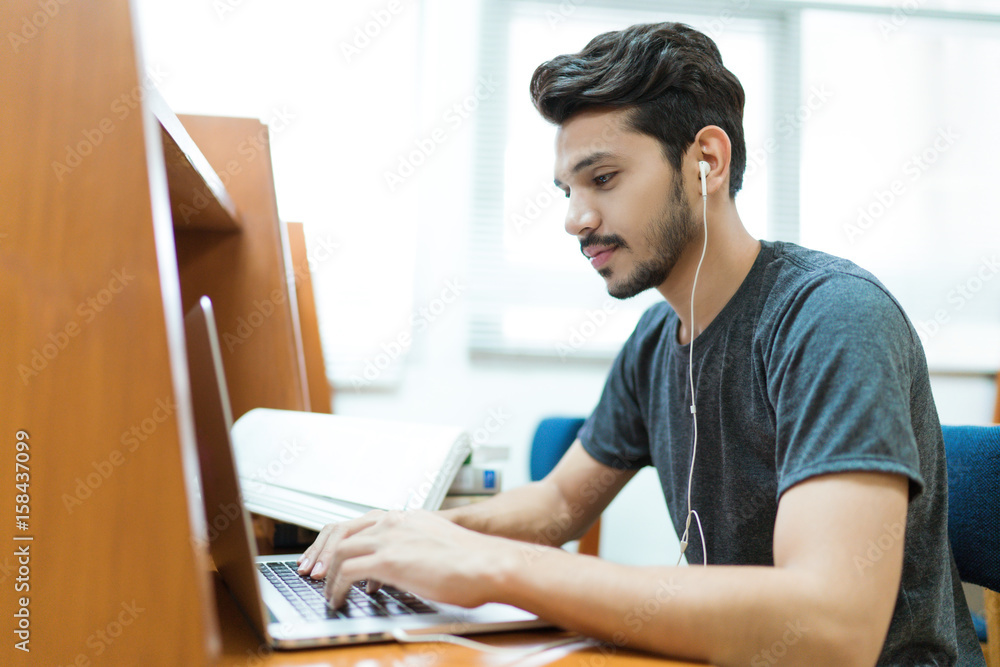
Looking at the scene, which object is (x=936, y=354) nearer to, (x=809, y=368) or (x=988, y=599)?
(x=988, y=599)

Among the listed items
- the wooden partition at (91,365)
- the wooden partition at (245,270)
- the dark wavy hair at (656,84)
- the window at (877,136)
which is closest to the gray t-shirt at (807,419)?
the dark wavy hair at (656,84)

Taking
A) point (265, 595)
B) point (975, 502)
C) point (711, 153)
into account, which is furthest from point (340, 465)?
point (975, 502)

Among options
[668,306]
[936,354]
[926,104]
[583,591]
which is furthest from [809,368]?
[926,104]

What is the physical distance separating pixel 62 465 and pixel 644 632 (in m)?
0.42

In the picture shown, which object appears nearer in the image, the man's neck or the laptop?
the laptop

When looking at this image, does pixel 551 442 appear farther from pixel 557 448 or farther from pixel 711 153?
pixel 711 153

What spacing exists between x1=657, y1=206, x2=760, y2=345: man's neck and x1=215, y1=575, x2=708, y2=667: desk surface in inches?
20.9

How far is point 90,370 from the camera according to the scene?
43cm

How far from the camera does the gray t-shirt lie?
1.97 ft

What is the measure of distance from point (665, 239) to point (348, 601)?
606 mm

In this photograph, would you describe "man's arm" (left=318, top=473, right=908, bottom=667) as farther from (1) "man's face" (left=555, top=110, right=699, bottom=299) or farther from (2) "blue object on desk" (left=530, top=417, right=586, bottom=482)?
(2) "blue object on desk" (left=530, top=417, right=586, bottom=482)

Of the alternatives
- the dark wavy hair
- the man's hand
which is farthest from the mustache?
the man's hand

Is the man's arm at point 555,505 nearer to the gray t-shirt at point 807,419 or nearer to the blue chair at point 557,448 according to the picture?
the gray t-shirt at point 807,419

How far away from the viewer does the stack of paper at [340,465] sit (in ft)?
2.85
